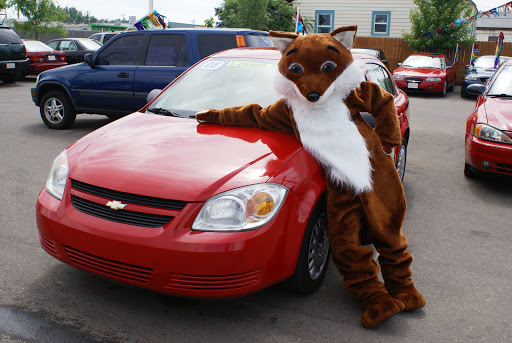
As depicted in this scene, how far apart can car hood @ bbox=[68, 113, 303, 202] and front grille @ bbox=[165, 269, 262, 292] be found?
42 cm

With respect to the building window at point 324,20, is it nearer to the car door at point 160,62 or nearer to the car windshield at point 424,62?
the car windshield at point 424,62

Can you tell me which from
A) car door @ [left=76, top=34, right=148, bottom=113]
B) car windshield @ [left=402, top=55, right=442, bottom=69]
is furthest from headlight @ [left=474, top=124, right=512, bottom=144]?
car windshield @ [left=402, top=55, right=442, bottom=69]

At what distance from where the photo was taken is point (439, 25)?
20.6 m

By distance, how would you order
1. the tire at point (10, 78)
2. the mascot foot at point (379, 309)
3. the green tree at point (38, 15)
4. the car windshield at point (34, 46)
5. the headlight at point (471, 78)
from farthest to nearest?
the green tree at point (38, 15) → the car windshield at point (34, 46) → the tire at point (10, 78) → the headlight at point (471, 78) → the mascot foot at point (379, 309)

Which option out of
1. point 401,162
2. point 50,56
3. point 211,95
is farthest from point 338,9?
point 211,95

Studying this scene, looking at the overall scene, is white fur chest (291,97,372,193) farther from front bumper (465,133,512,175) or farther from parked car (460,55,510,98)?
parked car (460,55,510,98)

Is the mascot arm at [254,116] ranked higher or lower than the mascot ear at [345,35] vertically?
lower

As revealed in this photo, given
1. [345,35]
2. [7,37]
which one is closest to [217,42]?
[345,35]

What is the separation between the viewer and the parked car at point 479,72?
1582cm

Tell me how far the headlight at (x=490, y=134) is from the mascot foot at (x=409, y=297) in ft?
10.3

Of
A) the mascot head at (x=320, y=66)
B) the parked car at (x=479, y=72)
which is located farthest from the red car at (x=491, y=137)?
the parked car at (x=479, y=72)

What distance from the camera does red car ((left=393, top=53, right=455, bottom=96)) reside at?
52.5 ft

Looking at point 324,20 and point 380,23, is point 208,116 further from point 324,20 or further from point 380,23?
point 380,23

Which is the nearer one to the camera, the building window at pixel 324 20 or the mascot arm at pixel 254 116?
the mascot arm at pixel 254 116
